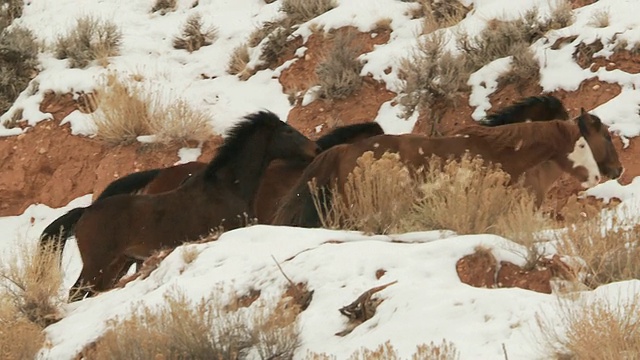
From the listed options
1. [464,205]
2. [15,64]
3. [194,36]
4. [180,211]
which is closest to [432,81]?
[180,211]

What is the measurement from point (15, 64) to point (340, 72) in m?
5.68

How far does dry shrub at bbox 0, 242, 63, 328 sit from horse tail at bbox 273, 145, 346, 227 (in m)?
2.02

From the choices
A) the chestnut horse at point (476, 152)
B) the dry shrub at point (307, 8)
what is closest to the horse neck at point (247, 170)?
the chestnut horse at point (476, 152)

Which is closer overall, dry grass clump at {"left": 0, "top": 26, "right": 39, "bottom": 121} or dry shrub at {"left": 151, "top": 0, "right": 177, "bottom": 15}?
dry grass clump at {"left": 0, "top": 26, "right": 39, "bottom": 121}

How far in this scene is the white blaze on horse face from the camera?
11.3 metres

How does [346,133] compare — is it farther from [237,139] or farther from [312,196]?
[312,196]

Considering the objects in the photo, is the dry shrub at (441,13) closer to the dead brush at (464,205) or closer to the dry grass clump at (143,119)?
the dry grass clump at (143,119)

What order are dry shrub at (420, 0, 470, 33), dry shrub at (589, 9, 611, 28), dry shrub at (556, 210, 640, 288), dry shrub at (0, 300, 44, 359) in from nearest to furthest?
dry shrub at (556, 210, 640, 288) → dry shrub at (0, 300, 44, 359) → dry shrub at (589, 9, 611, 28) → dry shrub at (420, 0, 470, 33)

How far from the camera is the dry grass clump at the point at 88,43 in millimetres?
18625

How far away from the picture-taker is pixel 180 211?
1105cm

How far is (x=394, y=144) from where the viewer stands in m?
10.9

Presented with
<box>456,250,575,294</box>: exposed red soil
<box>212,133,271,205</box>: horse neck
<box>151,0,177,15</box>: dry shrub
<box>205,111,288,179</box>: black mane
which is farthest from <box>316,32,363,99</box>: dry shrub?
<box>456,250,575,294</box>: exposed red soil

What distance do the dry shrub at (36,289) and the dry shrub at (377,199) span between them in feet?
7.27

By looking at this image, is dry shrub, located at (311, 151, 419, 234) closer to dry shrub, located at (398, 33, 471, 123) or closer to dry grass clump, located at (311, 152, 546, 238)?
dry grass clump, located at (311, 152, 546, 238)
